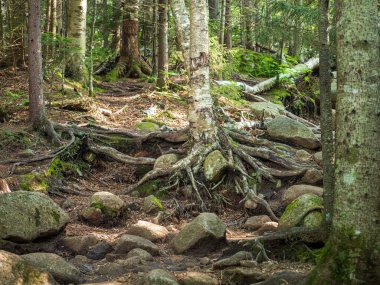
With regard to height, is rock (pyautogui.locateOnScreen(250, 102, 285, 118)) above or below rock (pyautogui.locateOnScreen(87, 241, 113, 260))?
above

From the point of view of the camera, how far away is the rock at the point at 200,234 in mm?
6480

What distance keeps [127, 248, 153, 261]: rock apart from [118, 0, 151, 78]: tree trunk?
1263cm

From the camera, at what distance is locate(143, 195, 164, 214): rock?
8117mm

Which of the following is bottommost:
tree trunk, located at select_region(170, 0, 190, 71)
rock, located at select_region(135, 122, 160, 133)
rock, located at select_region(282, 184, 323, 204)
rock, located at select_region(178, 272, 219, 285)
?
rock, located at select_region(178, 272, 219, 285)

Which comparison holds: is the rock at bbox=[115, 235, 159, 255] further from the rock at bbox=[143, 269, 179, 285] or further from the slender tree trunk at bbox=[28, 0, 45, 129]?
the slender tree trunk at bbox=[28, 0, 45, 129]

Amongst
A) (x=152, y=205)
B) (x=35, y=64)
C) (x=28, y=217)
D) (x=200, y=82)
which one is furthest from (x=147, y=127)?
(x=28, y=217)

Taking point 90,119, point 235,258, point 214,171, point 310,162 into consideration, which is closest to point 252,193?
point 214,171

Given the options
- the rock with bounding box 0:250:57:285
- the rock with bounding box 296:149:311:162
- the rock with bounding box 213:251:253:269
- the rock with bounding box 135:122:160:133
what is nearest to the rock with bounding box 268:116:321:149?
the rock with bounding box 296:149:311:162

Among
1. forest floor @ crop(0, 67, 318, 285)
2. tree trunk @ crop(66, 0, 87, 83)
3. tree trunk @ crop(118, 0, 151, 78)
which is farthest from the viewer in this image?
tree trunk @ crop(118, 0, 151, 78)

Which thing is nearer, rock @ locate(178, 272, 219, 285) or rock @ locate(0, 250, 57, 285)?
rock @ locate(0, 250, 57, 285)

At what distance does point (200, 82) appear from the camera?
904 centimetres

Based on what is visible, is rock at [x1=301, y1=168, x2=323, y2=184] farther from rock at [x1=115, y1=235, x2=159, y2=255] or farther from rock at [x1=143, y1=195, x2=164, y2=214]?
rock at [x1=115, y1=235, x2=159, y2=255]

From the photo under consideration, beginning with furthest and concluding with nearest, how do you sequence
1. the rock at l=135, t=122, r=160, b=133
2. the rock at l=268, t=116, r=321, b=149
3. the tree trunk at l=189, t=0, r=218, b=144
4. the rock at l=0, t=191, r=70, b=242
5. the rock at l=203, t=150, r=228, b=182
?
1. the rock at l=135, t=122, r=160, b=133
2. the rock at l=268, t=116, r=321, b=149
3. the tree trunk at l=189, t=0, r=218, b=144
4. the rock at l=203, t=150, r=228, b=182
5. the rock at l=0, t=191, r=70, b=242

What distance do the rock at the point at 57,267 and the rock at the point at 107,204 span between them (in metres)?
2.14
